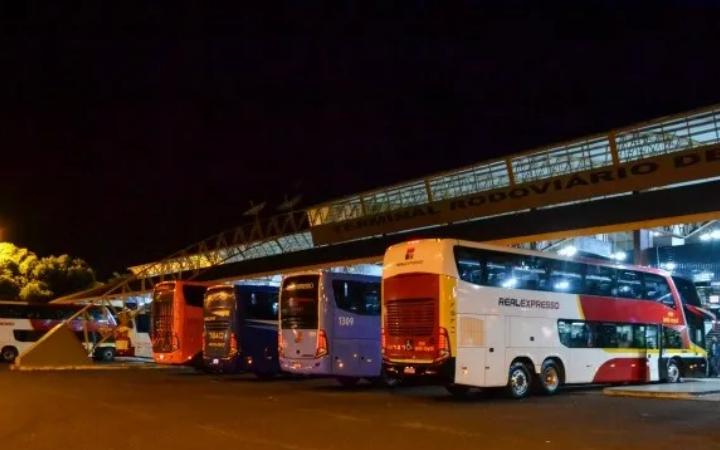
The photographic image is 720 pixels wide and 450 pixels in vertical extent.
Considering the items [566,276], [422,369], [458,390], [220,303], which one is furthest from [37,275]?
[566,276]

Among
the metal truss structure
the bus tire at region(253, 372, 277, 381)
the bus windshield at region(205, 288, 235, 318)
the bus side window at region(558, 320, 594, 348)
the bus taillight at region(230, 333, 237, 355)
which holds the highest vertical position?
the metal truss structure

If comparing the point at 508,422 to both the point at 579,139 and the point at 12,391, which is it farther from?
the point at 579,139

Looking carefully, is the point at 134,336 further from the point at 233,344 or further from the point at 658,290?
the point at 658,290

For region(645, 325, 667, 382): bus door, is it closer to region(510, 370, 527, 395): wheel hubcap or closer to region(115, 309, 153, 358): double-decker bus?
region(510, 370, 527, 395): wheel hubcap

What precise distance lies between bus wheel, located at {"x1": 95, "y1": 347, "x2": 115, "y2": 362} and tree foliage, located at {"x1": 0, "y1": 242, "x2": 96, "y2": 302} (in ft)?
35.6

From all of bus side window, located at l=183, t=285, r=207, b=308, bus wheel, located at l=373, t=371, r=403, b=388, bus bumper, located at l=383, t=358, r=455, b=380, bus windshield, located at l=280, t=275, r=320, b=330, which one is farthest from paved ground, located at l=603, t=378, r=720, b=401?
bus side window, located at l=183, t=285, r=207, b=308

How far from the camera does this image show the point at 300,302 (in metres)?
19.3

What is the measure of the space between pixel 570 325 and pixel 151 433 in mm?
10112

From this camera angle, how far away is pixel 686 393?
15172 mm

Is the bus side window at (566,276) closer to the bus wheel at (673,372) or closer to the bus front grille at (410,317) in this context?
the bus front grille at (410,317)

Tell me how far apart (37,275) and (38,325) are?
12.4 m

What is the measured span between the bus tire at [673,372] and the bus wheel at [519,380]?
5.57 m

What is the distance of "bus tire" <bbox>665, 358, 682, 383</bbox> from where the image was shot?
19.6 metres

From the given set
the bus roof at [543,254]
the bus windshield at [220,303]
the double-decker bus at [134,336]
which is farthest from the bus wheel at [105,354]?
the bus roof at [543,254]
